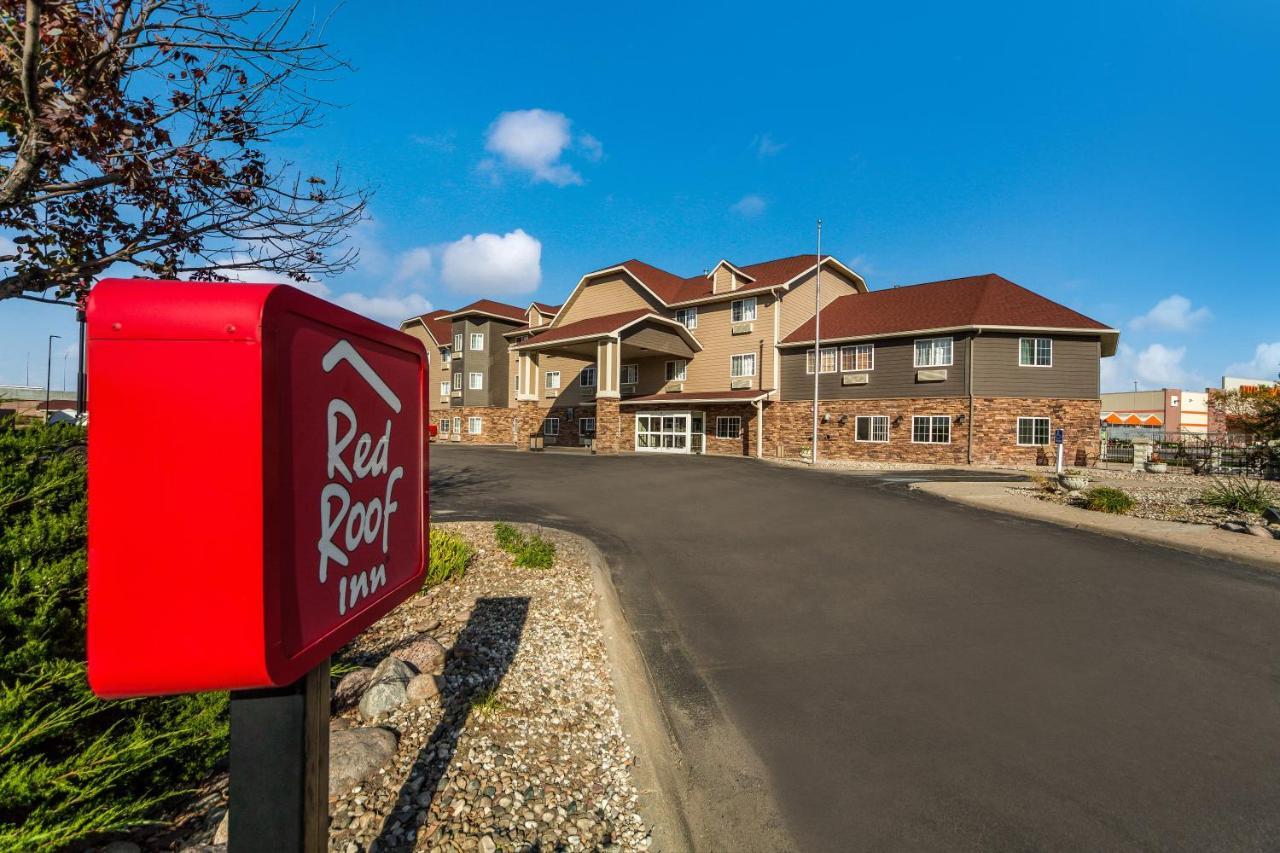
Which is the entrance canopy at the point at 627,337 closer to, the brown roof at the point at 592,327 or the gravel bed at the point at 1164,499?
the brown roof at the point at 592,327

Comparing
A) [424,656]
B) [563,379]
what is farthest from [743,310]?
[424,656]

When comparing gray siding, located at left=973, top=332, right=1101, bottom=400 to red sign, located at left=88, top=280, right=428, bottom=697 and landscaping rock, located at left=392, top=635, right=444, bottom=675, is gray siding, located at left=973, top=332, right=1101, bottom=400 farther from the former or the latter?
red sign, located at left=88, top=280, right=428, bottom=697

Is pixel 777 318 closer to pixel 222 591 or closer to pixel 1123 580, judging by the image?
pixel 1123 580

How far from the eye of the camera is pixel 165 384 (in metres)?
0.97

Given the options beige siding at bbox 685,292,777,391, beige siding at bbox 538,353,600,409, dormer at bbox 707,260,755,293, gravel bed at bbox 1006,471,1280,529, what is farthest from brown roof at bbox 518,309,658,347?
gravel bed at bbox 1006,471,1280,529

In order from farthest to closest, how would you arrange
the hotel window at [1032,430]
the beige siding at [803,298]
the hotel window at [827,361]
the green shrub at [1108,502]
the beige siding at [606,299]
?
1. the beige siding at [606,299]
2. the beige siding at [803,298]
3. the hotel window at [827,361]
4. the hotel window at [1032,430]
5. the green shrub at [1108,502]

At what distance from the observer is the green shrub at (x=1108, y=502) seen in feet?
38.2

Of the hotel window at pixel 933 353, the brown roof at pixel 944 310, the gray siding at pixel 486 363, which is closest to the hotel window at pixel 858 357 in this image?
the brown roof at pixel 944 310

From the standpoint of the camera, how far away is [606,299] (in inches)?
1352

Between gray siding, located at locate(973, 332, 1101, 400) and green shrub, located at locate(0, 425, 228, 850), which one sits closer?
green shrub, located at locate(0, 425, 228, 850)

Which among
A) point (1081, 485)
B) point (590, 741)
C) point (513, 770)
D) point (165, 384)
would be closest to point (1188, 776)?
point (590, 741)

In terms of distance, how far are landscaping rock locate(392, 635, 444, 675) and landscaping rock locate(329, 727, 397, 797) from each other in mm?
832

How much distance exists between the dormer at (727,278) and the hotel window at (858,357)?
7015 millimetres

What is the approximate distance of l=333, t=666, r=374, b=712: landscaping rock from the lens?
3688mm
